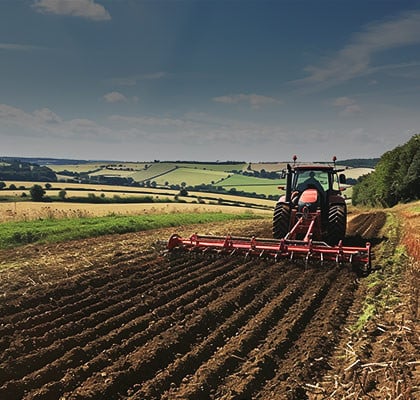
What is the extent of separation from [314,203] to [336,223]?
33.3 inches

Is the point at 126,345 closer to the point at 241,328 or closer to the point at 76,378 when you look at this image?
the point at 76,378

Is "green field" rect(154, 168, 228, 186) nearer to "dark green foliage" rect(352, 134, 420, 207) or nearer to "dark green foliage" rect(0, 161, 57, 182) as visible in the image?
"dark green foliage" rect(0, 161, 57, 182)

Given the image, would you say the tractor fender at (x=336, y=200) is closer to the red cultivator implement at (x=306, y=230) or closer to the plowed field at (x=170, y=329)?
the red cultivator implement at (x=306, y=230)

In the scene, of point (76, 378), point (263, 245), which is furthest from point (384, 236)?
point (76, 378)

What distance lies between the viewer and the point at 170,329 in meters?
5.91

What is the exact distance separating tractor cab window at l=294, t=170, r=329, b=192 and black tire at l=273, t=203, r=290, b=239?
1.09 metres

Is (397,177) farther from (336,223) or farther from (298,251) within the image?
(298,251)

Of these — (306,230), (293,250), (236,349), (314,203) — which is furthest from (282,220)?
(236,349)

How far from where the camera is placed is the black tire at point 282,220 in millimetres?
12477

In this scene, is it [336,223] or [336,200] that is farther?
[336,200]

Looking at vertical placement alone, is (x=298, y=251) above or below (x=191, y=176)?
below

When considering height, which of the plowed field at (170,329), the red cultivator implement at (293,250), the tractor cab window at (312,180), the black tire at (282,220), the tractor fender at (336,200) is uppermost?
the tractor cab window at (312,180)

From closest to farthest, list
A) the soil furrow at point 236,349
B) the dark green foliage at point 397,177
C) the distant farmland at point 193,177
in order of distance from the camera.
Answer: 1. the soil furrow at point 236,349
2. the dark green foliage at point 397,177
3. the distant farmland at point 193,177

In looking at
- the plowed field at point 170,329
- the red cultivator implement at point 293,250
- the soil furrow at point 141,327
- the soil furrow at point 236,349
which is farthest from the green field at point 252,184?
the soil furrow at point 236,349
